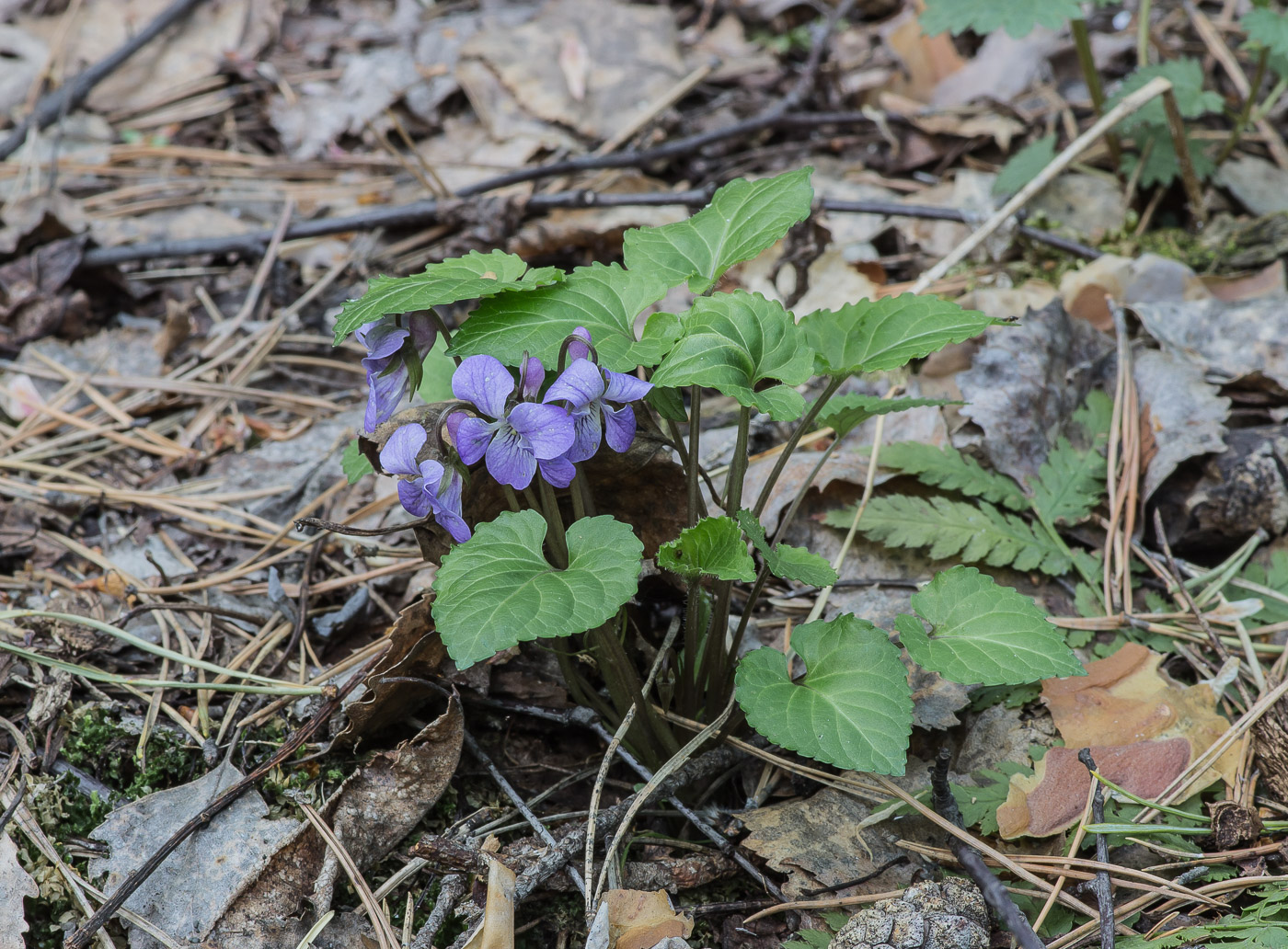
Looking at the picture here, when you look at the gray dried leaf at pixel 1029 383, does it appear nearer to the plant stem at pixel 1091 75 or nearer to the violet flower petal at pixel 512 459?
the plant stem at pixel 1091 75

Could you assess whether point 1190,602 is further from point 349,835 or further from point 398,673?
point 349,835

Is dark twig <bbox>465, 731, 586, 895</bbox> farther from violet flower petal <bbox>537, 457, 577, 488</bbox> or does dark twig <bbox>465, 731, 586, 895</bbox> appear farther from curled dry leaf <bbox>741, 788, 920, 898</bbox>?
violet flower petal <bbox>537, 457, 577, 488</bbox>

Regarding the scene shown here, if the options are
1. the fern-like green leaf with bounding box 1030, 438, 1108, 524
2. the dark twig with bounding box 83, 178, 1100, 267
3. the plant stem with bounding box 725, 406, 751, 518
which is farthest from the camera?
the dark twig with bounding box 83, 178, 1100, 267

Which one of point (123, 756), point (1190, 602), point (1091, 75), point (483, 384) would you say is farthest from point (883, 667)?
point (1091, 75)

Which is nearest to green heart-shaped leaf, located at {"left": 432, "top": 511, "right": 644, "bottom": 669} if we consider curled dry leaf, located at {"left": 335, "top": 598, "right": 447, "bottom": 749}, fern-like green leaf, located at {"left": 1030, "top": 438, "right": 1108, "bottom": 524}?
curled dry leaf, located at {"left": 335, "top": 598, "right": 447, "bottom": 749}

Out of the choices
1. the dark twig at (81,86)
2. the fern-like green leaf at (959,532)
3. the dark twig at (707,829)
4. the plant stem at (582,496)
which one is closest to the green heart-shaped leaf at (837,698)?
the dark twig at (707,829)

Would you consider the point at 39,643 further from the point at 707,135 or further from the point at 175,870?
the point at 707,135
